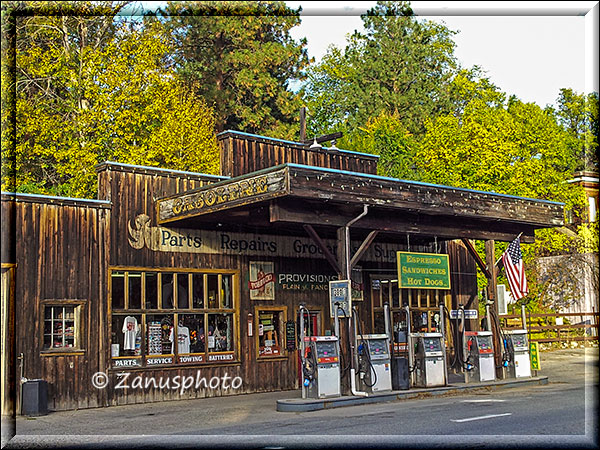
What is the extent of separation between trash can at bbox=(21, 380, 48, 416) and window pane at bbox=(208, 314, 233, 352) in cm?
501

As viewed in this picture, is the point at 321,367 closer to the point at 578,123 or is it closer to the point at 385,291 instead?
the point at 385,291

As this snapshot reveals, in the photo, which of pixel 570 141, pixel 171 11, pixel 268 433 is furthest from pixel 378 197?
pixel 570 141

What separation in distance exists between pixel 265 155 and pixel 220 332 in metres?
5.42

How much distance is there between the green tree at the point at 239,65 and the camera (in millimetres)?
47125

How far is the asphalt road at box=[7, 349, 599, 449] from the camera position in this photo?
1183 centimetres

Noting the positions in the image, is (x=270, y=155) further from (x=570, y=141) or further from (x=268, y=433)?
(x=570, y=141)

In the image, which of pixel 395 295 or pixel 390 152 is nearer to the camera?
pixel 395 295

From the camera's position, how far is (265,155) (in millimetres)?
23641

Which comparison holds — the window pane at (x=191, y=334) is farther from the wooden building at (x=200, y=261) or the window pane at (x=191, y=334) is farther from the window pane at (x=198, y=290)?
the window pane at (x=198, y=290)

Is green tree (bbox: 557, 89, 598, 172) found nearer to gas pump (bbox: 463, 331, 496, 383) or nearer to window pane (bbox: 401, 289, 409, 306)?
window pane (bbox: 401, 289, 409, 306)

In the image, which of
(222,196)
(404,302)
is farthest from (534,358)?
(222,196)

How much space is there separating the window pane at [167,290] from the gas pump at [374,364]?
5155mm

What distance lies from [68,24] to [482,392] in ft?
86.6

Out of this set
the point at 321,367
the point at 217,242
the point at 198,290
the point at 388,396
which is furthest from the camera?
the point at 217,242
